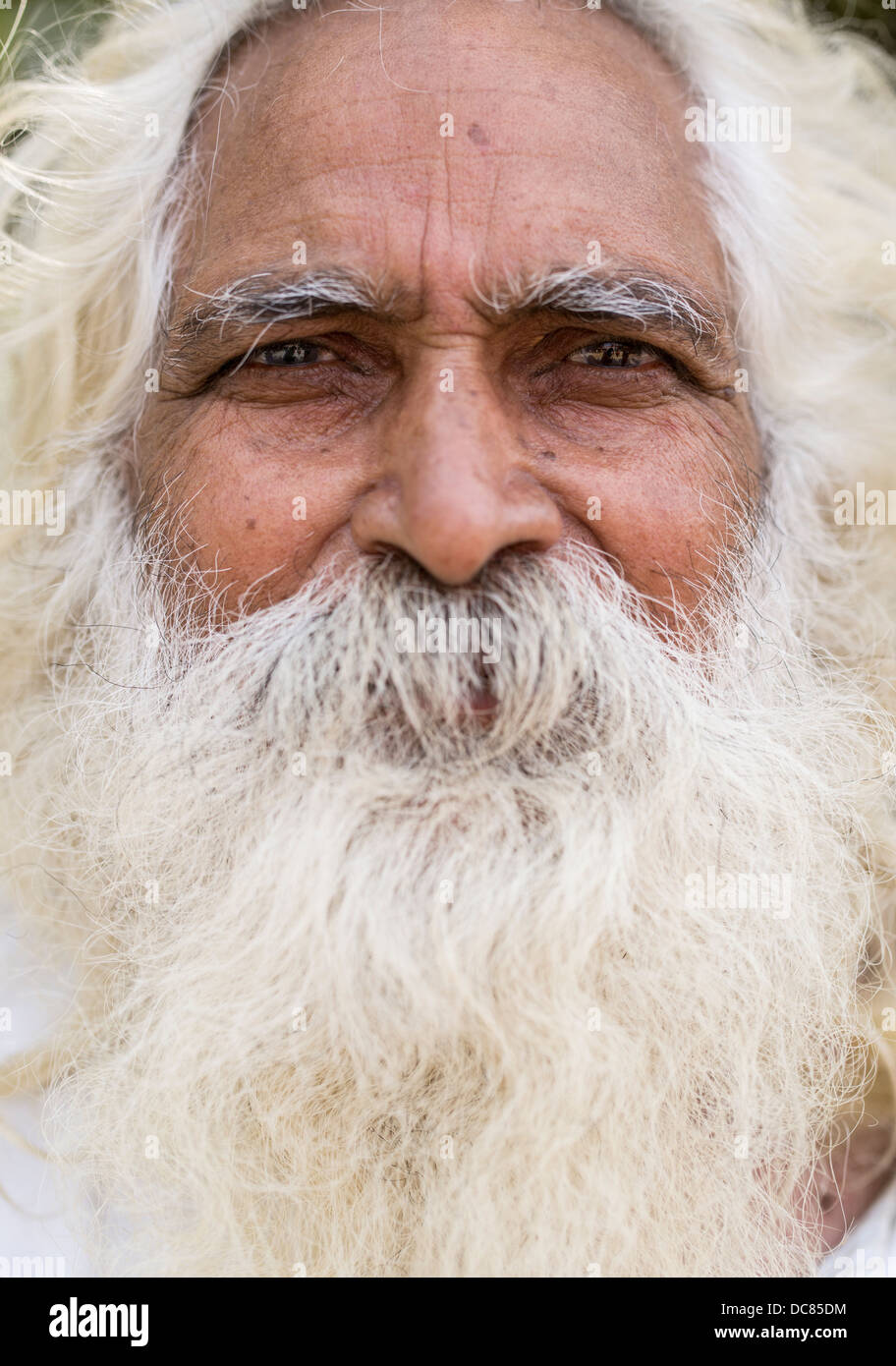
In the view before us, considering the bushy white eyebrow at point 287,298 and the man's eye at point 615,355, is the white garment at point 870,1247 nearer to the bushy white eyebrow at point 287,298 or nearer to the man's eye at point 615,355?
the man's eye at point 615,355

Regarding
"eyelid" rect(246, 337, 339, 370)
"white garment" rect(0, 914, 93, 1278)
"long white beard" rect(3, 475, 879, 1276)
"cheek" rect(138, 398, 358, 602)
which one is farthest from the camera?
"white garment" rect(0, 914, 93, 1278)

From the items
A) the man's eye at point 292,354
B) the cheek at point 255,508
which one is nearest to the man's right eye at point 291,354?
the man's eye at point 292,354

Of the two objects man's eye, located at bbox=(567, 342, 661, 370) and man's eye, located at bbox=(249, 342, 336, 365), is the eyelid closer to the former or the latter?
man's eye, located at bbox=(249, 342, 336, 365)

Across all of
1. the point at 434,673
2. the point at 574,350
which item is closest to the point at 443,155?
the point at 574,350

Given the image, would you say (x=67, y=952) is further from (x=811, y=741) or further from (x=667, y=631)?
(x=811, y=741)

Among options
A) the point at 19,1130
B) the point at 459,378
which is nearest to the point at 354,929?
the point at 459,378

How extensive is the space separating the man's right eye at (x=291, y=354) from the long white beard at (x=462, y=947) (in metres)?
0.44

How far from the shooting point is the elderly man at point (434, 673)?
1.60 metres

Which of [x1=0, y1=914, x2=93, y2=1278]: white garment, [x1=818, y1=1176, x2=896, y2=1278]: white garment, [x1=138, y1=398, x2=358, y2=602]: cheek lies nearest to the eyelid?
[x1=138, y1=398, x2=358, y2=602]: cheek

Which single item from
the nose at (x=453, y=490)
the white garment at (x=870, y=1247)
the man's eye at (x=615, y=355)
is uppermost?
the man's eye at (x=615, y=355)

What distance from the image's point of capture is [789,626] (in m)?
2.08

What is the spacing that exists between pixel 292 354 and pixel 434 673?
0.67 m

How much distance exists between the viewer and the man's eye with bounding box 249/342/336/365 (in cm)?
188

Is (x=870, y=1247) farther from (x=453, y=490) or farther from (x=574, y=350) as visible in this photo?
(x=574, y=350)
